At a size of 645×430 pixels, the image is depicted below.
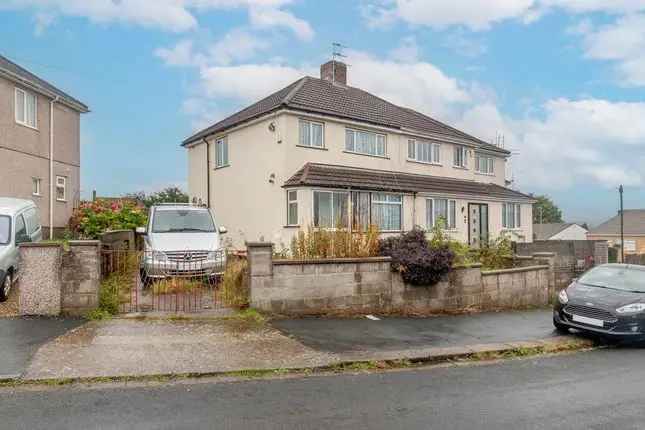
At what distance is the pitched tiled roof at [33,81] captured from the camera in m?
17.9

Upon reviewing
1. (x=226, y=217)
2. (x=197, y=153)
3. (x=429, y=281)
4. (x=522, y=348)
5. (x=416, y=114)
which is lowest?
(x=522, y=348)

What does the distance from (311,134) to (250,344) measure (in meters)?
15.0

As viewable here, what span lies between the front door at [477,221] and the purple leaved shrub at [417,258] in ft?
52.5

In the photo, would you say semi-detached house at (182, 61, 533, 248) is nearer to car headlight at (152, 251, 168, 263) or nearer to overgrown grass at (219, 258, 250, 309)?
overgrown grass at (219, 258, 250, 309)

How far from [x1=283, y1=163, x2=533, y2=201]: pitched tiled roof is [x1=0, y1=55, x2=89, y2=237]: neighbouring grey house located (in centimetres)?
975

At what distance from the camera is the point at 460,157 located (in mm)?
28594

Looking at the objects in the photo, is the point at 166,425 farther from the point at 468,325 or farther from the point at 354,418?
the point at 468,325

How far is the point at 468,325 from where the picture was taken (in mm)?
10094

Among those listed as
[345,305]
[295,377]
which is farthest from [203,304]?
[295,377]

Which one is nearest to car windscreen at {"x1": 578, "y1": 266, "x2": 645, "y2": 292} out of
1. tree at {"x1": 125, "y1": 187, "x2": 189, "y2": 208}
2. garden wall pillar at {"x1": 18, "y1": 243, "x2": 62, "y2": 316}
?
garden wall pillar at {"x1": 18, "y1": 243, "x2": 62, "y2": 316}

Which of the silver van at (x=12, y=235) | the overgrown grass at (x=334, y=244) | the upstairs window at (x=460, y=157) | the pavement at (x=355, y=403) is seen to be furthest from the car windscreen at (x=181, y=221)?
the upstairs window at (x=460, y=157)

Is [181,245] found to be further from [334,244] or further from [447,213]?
[447,213]

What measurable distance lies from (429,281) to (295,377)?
5.61m

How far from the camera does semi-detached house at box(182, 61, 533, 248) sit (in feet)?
67.5
